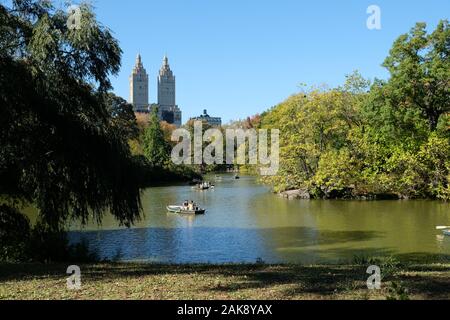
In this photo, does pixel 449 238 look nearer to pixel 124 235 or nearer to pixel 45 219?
pixel 124 235

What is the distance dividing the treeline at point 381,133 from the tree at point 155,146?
2544 cm

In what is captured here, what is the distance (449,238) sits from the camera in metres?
19.5

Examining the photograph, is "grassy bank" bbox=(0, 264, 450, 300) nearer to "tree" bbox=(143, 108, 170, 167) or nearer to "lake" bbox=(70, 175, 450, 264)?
"lake" bbox=(70, 175, 450, 264)

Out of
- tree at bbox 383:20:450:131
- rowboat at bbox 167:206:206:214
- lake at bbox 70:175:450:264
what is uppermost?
tree at bbox 383:20:450:131

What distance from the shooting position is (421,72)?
109 ft

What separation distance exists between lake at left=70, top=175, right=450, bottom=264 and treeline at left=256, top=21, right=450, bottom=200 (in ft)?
8.87

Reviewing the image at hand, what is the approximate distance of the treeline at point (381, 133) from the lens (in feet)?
110

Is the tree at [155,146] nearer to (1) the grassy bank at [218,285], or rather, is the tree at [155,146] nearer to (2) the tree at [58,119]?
(2) the tree at [58,119]
